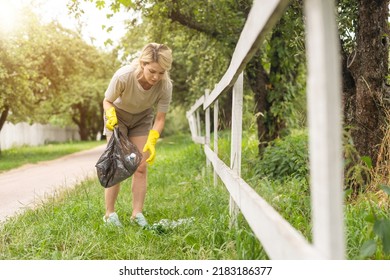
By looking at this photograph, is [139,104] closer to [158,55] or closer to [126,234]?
[158,55]

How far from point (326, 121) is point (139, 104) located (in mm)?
3104

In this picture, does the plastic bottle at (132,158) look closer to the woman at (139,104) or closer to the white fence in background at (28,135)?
the woman at (139,104)

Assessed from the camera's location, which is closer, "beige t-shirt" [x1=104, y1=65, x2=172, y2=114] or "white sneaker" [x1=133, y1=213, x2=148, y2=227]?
"white sneaker" [x1=133, y1=213, x2=148, y2=227]

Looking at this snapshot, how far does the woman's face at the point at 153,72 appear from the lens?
12.6 ft

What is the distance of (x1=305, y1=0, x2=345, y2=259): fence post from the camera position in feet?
3.77

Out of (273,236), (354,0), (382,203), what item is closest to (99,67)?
(354,0)

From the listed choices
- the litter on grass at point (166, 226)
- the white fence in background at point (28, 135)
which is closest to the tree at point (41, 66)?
the white fence in background at point (28, 135)

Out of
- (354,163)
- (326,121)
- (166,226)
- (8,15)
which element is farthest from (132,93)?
(8,15)

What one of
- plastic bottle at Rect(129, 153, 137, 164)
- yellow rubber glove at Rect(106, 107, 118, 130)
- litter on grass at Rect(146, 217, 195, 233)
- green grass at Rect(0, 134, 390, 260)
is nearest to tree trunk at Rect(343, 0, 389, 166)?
green grass at Rect(0, 134, 390, 260)

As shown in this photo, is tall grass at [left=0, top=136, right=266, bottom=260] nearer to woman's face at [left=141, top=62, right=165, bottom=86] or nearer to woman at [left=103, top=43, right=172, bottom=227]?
woman at [left=103, top=43, right=172, bottom=227]

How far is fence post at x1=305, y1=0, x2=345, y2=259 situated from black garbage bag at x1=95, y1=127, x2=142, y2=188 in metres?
2.91

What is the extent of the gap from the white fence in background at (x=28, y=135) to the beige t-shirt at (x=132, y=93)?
9858 millimetres
